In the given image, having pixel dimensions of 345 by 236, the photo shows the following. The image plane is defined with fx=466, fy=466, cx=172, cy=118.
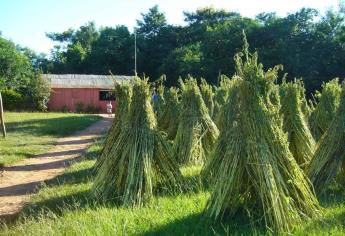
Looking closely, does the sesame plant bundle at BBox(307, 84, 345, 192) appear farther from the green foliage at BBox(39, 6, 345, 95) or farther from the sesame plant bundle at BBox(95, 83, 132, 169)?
the green foliage at BBox(39, 6, 345, 95)

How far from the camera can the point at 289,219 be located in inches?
179

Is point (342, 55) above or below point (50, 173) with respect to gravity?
above

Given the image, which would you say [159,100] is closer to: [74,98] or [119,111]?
[119,111]

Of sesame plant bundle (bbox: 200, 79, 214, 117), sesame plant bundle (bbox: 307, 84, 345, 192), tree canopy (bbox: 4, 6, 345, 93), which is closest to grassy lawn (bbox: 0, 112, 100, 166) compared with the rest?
sesame plant bundle (bbox: 200, 79, 214, 117)

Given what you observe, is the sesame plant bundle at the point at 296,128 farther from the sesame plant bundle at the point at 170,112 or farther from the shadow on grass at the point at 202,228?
the sesame plant bundle at the point at 170,112

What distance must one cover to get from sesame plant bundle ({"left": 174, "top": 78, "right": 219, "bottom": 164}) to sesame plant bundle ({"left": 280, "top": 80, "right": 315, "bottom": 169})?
178 centimetres

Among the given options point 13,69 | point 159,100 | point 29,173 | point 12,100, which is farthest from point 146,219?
point 13,69

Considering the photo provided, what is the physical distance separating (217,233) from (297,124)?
3.58 metres

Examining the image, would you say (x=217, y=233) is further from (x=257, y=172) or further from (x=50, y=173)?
(x=50, y=173)

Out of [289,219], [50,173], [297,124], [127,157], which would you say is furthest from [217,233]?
[50,173]

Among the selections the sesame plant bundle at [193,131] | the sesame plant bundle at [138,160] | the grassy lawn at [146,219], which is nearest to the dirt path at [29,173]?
the grassy lawn at [146,219]

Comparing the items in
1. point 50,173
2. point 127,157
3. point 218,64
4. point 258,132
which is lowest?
point 50,173

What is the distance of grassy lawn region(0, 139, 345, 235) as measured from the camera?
4605mm

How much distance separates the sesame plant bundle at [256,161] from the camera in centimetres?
473
